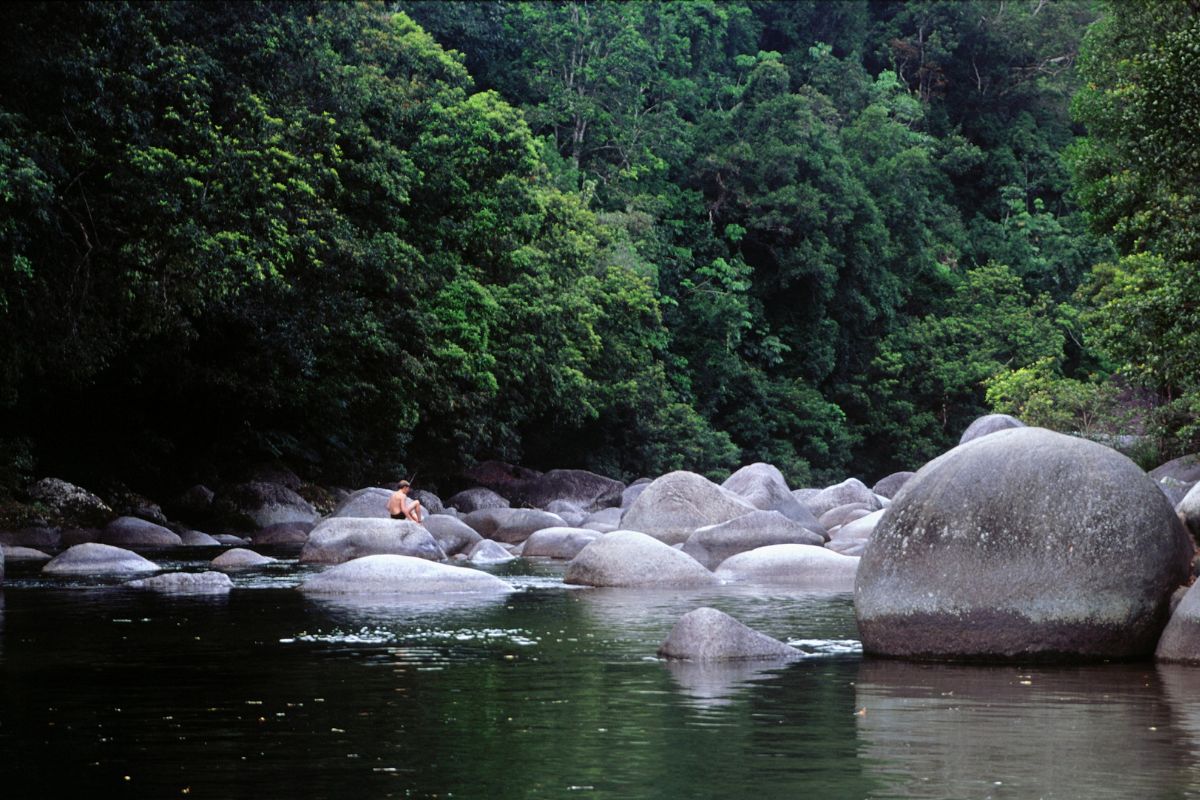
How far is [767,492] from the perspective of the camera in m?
31.0

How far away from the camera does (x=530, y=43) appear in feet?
199

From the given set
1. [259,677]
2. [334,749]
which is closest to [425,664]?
[259,677]

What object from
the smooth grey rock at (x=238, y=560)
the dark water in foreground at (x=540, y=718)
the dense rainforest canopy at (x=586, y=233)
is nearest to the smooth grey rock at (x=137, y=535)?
the dense rainforest canopy at (x=586, y=233)

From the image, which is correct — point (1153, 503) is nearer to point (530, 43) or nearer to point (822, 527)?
point (822, 527)

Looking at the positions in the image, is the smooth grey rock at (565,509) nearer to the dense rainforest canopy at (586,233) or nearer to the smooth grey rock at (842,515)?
the dense rainforest canopy at (586,233)

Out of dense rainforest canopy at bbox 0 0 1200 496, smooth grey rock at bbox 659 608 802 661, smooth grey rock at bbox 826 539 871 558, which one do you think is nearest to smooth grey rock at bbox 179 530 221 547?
dense rainforest canopy at bbox 0 0 1200 496

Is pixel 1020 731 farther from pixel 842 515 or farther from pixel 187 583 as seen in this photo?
pixel 842 515

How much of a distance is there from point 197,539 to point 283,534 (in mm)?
2278

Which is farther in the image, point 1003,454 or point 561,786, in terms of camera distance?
point 1003,454

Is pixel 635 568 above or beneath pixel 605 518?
beneath

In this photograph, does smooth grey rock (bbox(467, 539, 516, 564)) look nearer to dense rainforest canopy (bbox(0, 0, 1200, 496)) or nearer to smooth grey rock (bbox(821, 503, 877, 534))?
dense rainforest canopy (bbox(0, 0, 1200, 496))

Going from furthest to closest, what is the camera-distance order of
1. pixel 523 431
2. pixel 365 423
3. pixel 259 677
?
pixel 523 431, pixel 365 423, pixel 259 677

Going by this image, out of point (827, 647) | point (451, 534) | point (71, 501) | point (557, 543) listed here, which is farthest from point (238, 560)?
point (827, 647)

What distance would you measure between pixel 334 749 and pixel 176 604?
8704 mm
